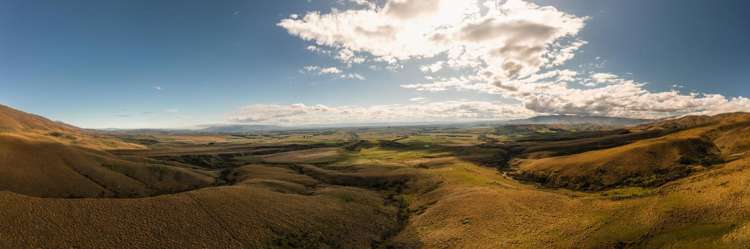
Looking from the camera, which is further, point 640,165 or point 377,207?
point 640,165

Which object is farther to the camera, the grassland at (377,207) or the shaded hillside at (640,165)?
the shaded hillside at (640,165)

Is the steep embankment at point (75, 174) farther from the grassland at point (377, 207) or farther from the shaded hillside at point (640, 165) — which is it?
the shaded hillside at point (640, 165)

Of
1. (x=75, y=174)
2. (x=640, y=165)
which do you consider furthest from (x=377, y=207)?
(x=640, y=165)

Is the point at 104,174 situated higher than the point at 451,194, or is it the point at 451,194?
the point at 104,174

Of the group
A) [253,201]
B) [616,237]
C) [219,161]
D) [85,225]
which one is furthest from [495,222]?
[219,161]

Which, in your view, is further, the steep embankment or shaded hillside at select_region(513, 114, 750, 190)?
shaded hillside at select_region(513, 114, 750, 190)

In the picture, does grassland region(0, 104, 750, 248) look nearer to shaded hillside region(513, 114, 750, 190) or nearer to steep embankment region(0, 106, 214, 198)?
steep embankment region(0, 106, 214, 198)

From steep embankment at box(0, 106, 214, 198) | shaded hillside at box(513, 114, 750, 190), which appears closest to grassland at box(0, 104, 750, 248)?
steep embankment at box(0, 106, 214, 198)

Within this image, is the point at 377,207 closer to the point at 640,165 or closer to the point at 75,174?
the point at 75,174

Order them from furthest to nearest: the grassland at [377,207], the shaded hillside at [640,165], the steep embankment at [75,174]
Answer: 1. the shaded hillside at [640,165]
2. the steep embankment at [75,174]
3. the grassland at [377,207]

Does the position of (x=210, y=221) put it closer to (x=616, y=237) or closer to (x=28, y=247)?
(x=28, y=247)

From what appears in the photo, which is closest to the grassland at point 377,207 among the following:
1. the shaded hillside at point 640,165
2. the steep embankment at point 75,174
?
the steep embankment at point 75,174
